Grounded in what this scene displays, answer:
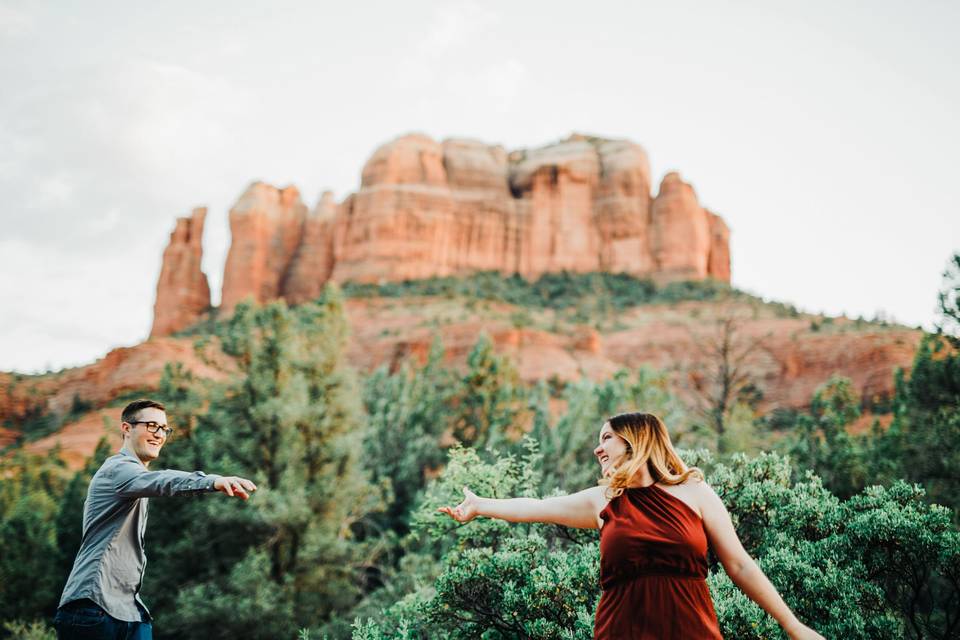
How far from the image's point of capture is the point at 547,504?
302cm

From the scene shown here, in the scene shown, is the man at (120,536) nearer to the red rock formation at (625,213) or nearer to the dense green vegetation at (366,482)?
the dense green vegetation at (366,482)

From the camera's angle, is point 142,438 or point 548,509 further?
point 142,438

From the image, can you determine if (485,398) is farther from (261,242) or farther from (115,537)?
(261,242)

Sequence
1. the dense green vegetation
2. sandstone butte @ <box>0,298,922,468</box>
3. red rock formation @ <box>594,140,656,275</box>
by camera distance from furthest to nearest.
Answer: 1. red rock formation @ <box>594,140,656,275</box>
2. sandstone butte @ <box>0,298,922,468</box>
3. the dense green vegetation

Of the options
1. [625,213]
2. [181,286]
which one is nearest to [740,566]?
[625,213]

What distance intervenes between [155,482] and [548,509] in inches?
72.0

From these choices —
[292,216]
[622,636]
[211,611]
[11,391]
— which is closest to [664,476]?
[622,636]

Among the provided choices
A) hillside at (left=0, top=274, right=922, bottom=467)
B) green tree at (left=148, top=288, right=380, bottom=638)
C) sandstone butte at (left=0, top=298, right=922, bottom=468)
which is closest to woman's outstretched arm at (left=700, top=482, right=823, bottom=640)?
green tree at (left=148, top=288, right=380, bottom=638)

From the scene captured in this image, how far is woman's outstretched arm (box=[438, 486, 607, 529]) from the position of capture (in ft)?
9.36

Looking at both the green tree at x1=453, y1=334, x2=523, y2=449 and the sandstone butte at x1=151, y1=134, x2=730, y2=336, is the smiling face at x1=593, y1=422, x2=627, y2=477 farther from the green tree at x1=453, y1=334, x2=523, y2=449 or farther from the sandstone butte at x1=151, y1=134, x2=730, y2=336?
the sandstone butte at x1=151, y1=134, x2=730, y2=336

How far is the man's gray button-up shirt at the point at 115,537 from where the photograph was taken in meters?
3.24

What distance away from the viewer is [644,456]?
2.63 m

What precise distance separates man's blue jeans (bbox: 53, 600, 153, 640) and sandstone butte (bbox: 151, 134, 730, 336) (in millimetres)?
55230

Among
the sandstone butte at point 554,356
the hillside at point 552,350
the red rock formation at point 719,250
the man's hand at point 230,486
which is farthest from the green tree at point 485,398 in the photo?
the red rock formation at point 719,250
